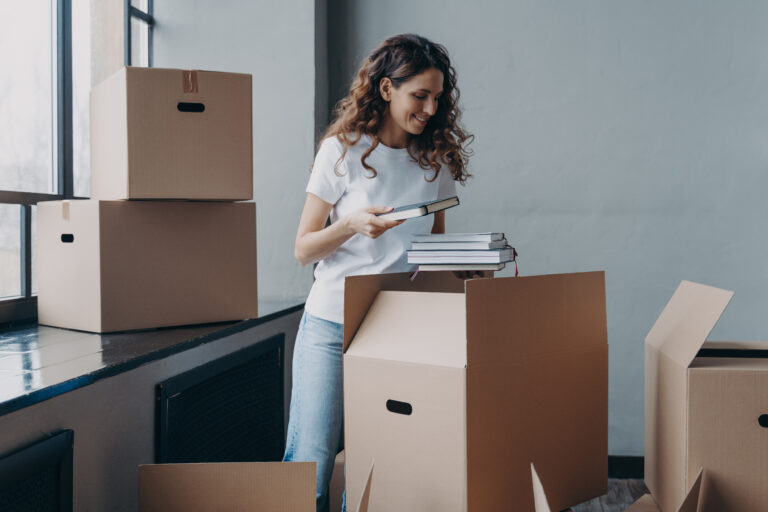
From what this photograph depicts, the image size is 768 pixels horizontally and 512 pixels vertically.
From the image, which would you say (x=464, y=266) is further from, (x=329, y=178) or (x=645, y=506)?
(x=645, y=506)

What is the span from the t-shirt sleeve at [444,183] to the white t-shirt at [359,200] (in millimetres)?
75

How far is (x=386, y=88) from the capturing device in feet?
4.88

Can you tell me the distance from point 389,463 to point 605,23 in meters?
1.88

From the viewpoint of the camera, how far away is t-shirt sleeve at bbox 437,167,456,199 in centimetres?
156

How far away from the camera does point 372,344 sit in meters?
1.19

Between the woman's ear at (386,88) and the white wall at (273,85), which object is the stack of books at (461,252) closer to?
the woman's ear at (386,88)

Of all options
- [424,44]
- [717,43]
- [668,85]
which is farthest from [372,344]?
[717,43]

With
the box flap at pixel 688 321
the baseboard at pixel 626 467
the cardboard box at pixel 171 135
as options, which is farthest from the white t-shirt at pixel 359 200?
the baseboard at pixel 626 467

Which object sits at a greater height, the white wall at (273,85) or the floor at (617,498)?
the white wall at (273,85)

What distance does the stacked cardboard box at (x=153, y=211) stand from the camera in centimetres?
144

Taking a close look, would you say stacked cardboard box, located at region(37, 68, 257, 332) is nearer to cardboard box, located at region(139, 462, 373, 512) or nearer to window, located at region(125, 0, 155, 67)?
cardboard box, located at region(139, 462, 373, 512)

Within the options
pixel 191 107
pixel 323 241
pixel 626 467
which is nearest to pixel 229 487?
pixel 323 241

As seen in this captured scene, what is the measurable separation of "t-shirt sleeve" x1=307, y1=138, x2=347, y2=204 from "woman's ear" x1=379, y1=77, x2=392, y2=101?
168 mm

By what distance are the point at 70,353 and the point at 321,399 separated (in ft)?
1.75
